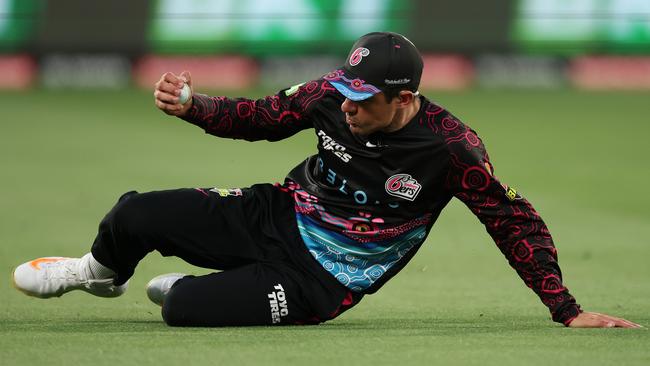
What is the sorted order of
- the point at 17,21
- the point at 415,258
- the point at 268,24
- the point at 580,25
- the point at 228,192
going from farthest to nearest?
1. the point at 268,24
2. the point at 580,25
3. the point at 17,21
4. the point at 415,258
5. the point at 228,192

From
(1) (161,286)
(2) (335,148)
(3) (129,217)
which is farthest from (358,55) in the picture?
(1) (161,286)

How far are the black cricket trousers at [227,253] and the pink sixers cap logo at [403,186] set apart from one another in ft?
1.62

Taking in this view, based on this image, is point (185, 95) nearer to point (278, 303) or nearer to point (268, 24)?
point (278, 303)

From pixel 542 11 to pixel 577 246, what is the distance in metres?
13.5

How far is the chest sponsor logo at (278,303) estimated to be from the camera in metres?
6.02

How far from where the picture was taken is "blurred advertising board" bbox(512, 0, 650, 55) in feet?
74.0

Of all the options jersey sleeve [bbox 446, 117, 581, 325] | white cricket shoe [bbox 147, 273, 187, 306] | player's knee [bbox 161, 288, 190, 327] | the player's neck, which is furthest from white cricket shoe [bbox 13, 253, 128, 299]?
jersey sleeve [bbox 446, 117, 581, 325]

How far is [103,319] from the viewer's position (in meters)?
6.33

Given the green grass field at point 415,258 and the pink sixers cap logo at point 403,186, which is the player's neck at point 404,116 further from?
the green grass field at point 415,258

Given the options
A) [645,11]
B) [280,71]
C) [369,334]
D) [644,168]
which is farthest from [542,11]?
[369,334]

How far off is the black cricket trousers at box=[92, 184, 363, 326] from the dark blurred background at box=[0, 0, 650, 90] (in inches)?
638

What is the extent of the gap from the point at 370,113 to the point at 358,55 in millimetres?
256

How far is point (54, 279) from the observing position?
617 centimetres

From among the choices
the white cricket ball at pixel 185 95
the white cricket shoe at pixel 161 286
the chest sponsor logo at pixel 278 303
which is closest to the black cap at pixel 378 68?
the white cricket ball at pixel 185 95
